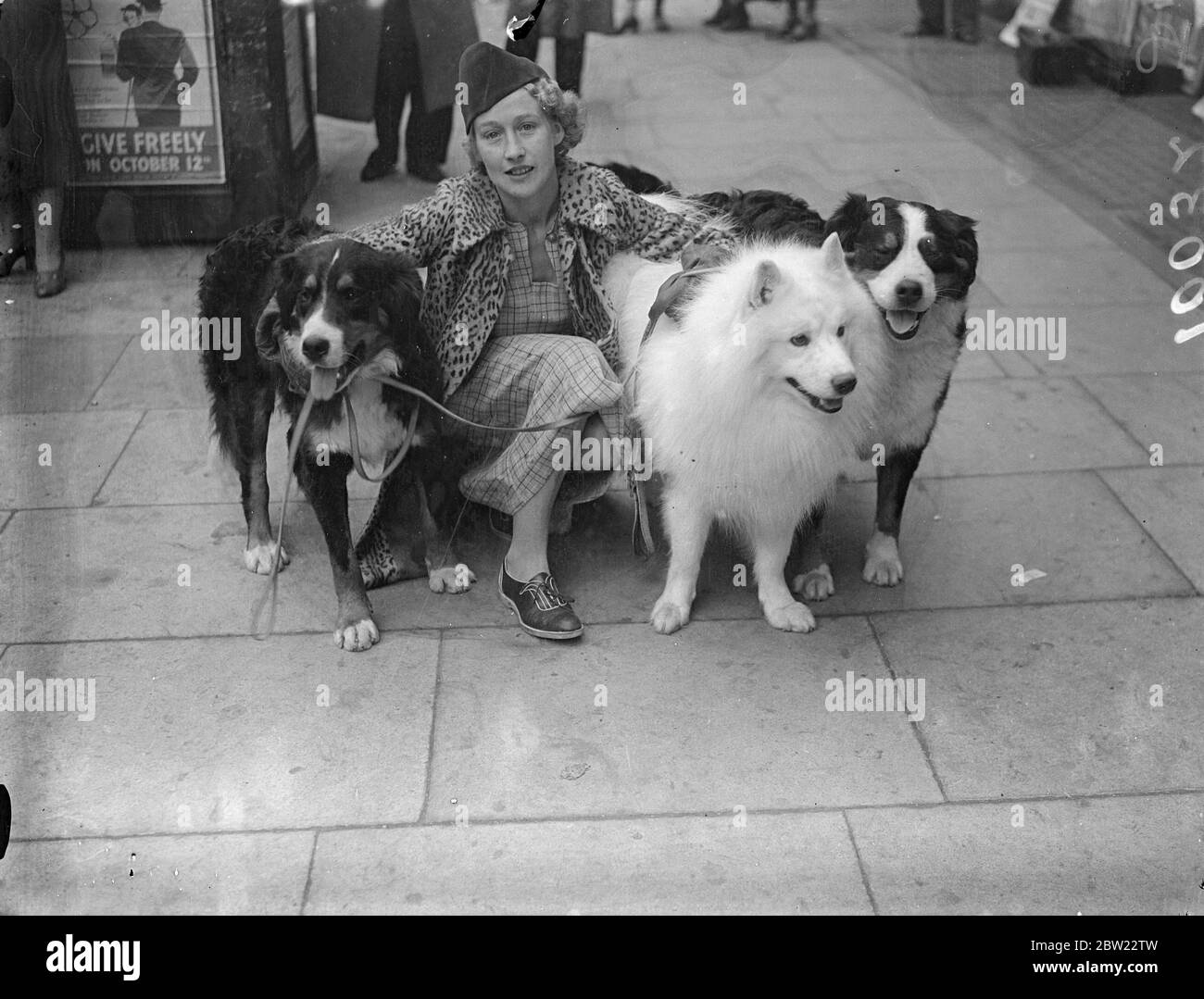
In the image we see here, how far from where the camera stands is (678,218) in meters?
3.45

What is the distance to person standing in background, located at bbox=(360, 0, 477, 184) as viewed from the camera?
350cm

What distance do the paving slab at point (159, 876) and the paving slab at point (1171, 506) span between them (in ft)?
8.58

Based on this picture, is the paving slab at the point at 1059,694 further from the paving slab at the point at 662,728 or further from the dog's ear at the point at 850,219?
the dog's ear at the point at 850,219

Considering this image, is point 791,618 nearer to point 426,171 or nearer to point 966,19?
point 966,19

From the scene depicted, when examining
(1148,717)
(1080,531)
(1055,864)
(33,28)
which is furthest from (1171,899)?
(33,28)

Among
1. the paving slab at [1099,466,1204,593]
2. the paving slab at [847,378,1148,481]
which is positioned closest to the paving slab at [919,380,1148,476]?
the paving slab at [847,378,1148,481]

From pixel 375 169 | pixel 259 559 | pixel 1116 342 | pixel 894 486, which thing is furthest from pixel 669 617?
pixel 1116 342

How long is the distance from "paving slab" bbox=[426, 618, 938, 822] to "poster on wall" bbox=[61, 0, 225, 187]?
9.03 ft

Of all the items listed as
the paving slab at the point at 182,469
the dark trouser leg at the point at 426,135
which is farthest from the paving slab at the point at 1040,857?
the dark trouser leg at the point at 426,135

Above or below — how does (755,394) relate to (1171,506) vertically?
above

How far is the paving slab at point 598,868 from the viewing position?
237 cm

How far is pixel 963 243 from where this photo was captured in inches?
117

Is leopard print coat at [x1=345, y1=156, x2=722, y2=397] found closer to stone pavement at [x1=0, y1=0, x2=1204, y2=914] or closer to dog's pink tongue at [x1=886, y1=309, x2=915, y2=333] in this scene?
stone pavement at [x1=0, y1=0, x2=1204, y2=914]

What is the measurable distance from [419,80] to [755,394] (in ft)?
5.46
